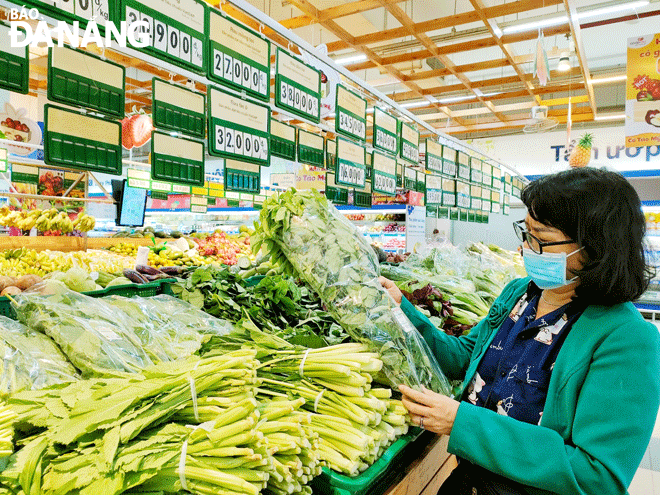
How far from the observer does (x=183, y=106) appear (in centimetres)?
288

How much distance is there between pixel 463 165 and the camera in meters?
8.21

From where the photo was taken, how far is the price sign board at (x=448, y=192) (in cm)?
787

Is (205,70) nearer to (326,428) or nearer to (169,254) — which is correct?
(326,428)

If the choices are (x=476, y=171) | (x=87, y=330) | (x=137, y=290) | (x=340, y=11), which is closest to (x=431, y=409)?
(x=87, y=330)

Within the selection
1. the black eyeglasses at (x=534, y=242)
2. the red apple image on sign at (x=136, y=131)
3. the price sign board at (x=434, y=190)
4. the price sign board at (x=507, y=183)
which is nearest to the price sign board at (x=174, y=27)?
the black eyeglasses at (x=534, y=242)

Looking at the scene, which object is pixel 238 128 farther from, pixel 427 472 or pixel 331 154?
pixel 427 472

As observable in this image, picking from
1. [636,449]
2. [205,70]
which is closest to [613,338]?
[636,449]

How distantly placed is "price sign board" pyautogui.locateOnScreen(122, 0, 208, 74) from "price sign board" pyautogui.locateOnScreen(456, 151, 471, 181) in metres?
5.96

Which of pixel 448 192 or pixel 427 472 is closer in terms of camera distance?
pixel 427 472

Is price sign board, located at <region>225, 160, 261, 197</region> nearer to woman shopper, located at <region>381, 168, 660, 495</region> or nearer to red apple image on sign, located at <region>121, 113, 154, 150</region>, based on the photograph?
woman shopper, located at <region>381, 168, 660, 495</region>

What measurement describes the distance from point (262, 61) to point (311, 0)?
3.67 m

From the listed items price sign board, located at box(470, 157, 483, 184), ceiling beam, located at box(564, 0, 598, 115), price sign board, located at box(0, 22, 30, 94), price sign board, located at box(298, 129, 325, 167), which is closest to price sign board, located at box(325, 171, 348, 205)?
price sign board, located at box(298, 129, 325, 167)

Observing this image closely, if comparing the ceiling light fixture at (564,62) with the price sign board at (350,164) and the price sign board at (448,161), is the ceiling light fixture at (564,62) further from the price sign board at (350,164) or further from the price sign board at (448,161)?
the price sign board at (350,164)

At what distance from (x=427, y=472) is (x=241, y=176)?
8.31ft
